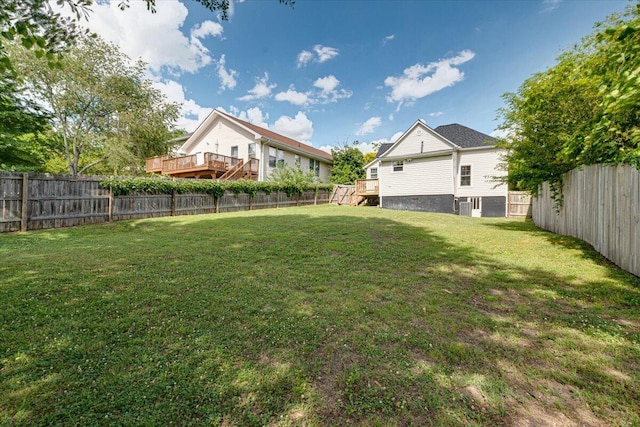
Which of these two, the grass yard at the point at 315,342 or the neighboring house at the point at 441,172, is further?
the neighboring house at the point at 441,172

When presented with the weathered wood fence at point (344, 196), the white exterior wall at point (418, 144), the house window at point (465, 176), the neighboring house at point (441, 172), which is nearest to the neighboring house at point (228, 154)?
the weathered wood fence at point (344, 196)

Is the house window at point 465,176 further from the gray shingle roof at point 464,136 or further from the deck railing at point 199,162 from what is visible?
the deck railing at point 199,162

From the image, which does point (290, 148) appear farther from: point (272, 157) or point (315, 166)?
point (315, 166)

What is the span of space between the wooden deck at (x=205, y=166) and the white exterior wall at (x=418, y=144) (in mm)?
11058

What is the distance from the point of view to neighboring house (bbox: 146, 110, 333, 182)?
772 inches

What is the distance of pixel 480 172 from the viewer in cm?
1770

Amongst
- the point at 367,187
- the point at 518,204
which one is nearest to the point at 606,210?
the point at 518,204

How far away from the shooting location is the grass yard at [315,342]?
1.76 meters

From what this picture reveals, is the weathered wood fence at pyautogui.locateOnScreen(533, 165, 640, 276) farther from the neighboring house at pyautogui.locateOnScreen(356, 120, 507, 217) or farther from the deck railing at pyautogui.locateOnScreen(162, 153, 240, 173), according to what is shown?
the deck railing at pyautogui.locateOnScreen(162, 153, 240, 173)

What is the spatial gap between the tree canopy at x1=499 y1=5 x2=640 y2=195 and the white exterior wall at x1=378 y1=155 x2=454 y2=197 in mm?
9074

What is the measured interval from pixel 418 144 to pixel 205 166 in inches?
600

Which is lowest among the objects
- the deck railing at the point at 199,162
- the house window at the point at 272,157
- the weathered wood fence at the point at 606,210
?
the weathered wood fence at the point at 606,210

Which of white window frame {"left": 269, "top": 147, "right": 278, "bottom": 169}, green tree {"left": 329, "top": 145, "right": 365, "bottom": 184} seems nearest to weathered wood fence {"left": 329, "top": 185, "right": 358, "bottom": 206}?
green tree {"left": 329, "top": 145, "right": 365, "bottom": 184}

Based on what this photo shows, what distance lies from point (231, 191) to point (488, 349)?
14.8 metres
